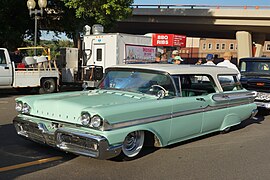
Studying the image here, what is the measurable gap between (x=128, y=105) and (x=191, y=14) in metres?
32.5

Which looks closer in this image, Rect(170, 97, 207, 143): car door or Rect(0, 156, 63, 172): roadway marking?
Rect(0, 156, 63, 172): roadway marking

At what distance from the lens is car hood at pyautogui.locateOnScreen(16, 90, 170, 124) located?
4.51 m

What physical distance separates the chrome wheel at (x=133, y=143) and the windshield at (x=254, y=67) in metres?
→ 7.47

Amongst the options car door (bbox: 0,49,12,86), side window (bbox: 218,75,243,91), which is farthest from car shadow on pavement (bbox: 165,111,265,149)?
car door (bbox: 0,49,12,86)

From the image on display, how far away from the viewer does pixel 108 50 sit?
15766 mm

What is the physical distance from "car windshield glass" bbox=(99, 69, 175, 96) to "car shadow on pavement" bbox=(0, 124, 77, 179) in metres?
1.44

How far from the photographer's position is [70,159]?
4.98m

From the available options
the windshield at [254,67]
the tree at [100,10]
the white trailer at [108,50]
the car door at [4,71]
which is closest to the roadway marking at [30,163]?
the windshield at [254,67]

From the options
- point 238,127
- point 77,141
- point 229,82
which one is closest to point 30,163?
point 77,141

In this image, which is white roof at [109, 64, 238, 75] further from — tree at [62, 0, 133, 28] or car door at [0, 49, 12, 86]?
tree at [62, 0, 133, 28]

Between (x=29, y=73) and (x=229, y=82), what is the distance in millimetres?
8704

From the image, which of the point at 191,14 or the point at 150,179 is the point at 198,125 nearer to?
the point at 150,179

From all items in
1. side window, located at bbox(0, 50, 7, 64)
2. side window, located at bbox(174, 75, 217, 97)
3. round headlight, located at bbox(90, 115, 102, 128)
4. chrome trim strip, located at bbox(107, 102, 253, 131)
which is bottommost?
chrome trim strip, located at bbox(107, 102, 253, 131)

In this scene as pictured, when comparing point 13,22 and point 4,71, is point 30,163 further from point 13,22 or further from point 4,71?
point 13,22
